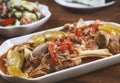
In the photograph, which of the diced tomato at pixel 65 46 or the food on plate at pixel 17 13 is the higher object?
the diced tomato at pixel 65 46

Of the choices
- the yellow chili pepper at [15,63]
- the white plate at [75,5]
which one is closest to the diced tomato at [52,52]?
the yellow chili pepper at [15,63]

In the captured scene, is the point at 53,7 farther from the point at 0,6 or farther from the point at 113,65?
the point at 113,65

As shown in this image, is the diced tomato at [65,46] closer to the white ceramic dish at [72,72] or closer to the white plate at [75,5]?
the white ceramic dish at [72,72]

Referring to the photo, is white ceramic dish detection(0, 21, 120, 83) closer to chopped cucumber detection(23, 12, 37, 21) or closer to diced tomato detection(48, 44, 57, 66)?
diced tomato detection(48, 44, 57, 66)

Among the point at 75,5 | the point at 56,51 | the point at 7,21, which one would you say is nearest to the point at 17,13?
the point at 7,21

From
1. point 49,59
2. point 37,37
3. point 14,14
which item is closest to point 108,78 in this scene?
point 49,59

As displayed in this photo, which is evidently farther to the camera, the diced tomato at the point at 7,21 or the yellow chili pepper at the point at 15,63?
the diced tomato at the point at 7,21
